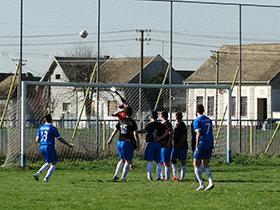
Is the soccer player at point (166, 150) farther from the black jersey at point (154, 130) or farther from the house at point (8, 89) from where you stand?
the house at point (8, 89)

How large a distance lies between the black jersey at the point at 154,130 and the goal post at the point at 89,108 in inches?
151

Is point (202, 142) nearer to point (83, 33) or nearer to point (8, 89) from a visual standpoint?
point (83, 33)

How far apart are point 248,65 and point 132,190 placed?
25.2m

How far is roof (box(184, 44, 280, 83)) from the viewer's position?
26.8 meters

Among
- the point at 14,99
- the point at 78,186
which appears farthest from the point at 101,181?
the point at 14,99

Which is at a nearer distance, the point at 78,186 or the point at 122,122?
the point at 78,186

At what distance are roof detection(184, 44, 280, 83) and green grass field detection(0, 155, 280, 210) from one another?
1109cm

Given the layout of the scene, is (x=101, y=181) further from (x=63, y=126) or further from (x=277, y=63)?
(x=277, y=63)

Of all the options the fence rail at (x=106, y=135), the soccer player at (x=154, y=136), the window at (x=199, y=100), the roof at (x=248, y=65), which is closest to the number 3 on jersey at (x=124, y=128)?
the soccer player at (x=154, y=136)

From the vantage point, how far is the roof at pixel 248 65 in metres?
26.8

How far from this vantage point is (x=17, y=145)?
55.9ft

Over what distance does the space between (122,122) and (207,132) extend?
2510 millimetres

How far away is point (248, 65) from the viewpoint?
34.9 m

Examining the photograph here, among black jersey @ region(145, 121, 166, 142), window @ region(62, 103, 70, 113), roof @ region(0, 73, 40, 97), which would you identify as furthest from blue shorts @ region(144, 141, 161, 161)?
roof @ region(0, 73, 40, 97)
